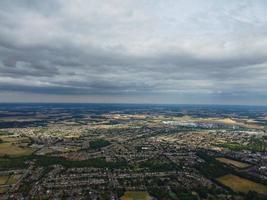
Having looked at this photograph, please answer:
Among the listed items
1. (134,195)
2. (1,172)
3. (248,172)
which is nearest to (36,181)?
(1,172)

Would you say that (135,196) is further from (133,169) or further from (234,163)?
(234,163)

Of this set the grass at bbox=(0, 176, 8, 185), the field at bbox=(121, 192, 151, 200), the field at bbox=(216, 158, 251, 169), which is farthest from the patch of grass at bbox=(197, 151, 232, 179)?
the grass at bbox=(0, 176, 8, 185)

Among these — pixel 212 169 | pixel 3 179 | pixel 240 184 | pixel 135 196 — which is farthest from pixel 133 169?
pixel 3 179

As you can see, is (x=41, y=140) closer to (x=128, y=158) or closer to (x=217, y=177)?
(x=128, y=158)

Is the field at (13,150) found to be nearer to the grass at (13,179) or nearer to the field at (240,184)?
the grass at (13,179)

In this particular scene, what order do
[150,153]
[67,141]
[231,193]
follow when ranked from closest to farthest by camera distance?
[231,193] → [150,153] → [67,141]

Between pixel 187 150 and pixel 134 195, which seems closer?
pixel 134 195

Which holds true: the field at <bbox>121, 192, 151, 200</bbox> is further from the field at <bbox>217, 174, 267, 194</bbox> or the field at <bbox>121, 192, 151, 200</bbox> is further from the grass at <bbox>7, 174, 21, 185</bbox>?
the grass at <bbox>7, 174, 21, 185</bbox>
